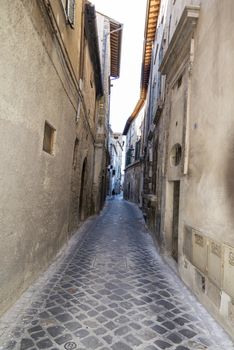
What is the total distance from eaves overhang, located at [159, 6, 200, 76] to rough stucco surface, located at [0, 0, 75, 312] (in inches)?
103

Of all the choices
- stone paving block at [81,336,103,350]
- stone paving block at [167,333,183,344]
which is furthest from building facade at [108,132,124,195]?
stone paving block at [81,336,103,350]

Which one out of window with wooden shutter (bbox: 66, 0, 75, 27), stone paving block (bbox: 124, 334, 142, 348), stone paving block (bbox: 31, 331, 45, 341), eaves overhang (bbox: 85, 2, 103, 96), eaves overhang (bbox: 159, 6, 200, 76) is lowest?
stone paving block (bbox: 31, 331, 45, 341)

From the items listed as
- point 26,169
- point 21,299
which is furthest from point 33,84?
point 21,299

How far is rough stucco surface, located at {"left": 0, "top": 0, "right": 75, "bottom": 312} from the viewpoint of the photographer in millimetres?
2852

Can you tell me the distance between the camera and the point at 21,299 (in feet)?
11.6

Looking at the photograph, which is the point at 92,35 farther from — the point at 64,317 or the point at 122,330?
the point at 122,330

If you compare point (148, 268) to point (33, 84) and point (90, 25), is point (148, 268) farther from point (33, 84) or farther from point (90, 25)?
point (90, 25)

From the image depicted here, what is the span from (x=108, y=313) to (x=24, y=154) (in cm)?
230

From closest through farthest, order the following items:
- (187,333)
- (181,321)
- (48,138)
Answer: (187,333) → (181,321) → (48,138)

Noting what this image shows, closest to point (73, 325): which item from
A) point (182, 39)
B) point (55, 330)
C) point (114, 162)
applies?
point (55, 330)

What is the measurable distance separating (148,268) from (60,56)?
14.9 ft

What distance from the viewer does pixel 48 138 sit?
485cm

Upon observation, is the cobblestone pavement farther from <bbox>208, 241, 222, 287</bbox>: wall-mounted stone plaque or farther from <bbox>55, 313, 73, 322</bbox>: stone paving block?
<bbox>208, 241, 222, 287</bbox>: wall-mounted stone plaque

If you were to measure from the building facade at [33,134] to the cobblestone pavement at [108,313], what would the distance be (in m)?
0.35
